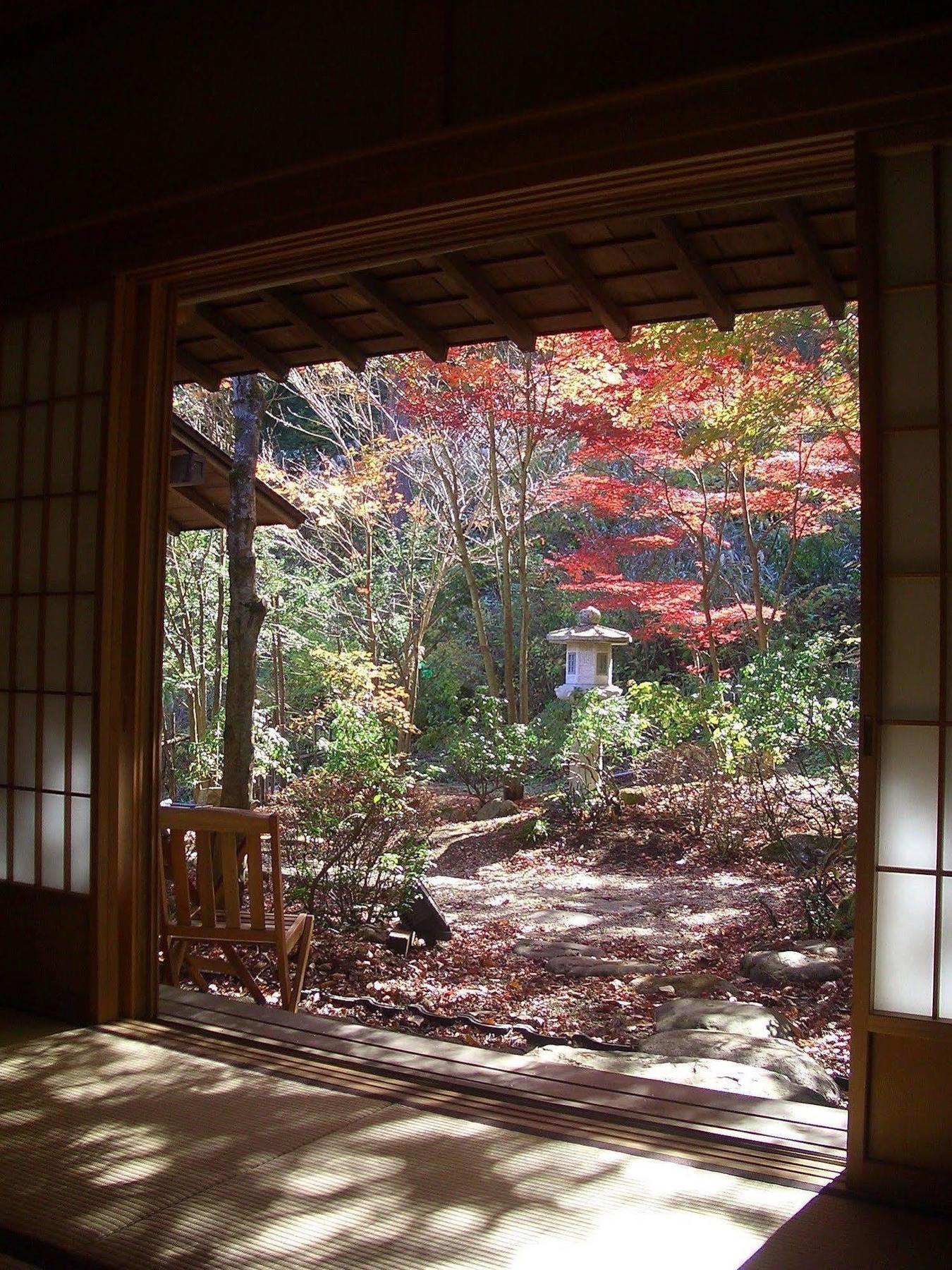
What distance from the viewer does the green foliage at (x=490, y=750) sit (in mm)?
9602

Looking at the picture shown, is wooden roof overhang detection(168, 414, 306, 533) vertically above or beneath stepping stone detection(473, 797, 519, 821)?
above

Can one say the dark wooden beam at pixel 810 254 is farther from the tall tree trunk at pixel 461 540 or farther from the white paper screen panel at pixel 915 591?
the tall tree trunk at pixel 461 540

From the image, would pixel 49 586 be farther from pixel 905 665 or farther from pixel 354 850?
pixel 354 850

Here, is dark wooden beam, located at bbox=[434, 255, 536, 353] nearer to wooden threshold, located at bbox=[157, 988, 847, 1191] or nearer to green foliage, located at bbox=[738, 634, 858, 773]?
wooden threshold, located at bbox=[157, 988, 847, 1191]

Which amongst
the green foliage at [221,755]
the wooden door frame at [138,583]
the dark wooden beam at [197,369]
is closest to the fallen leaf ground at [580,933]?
the green foliage at [221,755]

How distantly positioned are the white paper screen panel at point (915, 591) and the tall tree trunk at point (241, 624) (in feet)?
13.9

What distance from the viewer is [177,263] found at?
9.82 feet


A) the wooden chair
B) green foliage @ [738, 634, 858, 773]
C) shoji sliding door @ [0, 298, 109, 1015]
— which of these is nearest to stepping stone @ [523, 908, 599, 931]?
green foliage @ [738, 634, 858, 773]

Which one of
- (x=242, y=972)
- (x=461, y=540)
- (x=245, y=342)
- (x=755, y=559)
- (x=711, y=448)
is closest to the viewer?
(x=242, y=972)

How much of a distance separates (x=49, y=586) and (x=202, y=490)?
2.89 metres

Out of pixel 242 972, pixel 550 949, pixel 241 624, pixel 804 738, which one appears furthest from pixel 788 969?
pixel 241 624

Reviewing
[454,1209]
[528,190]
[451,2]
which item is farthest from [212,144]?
[454,1209]

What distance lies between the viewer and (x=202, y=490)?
6.01 meters

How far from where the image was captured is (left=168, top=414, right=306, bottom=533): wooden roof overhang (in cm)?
556
